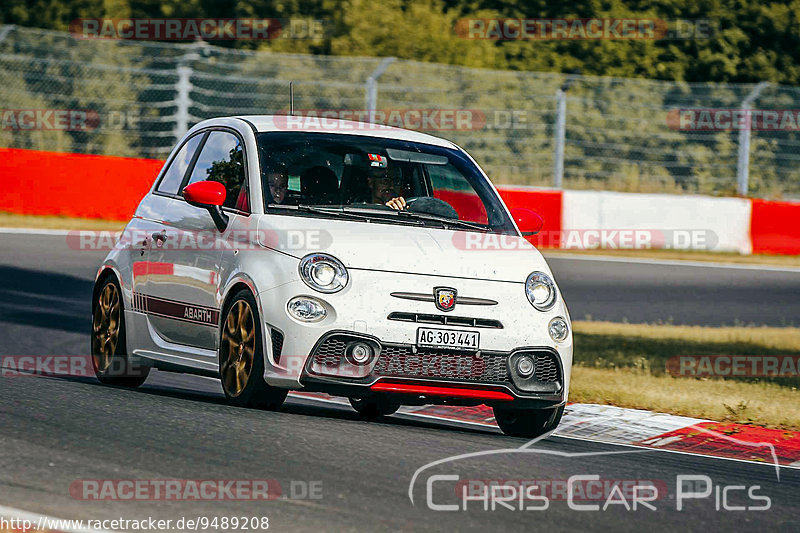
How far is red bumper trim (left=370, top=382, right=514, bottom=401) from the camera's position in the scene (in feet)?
24.1

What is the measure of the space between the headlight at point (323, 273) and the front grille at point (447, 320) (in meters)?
0.33

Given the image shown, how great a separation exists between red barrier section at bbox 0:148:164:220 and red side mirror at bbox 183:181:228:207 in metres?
13.3

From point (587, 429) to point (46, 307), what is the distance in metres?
6.83

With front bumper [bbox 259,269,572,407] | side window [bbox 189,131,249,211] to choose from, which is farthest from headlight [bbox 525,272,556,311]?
side window [bbox 189,131,249,211]

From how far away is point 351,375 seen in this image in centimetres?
732

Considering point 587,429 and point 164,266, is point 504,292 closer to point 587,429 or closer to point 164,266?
point 587,429

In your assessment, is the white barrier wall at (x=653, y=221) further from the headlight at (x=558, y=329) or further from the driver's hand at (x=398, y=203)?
the headlight at (x=558, y=329)

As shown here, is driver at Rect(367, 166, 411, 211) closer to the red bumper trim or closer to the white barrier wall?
the red bumper trim

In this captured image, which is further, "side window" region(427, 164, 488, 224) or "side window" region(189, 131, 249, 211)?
"side window" region(427, 164, 488, 224)

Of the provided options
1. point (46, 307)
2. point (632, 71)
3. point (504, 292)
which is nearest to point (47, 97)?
point (46, 307)

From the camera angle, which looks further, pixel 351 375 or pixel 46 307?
pixel 46 307

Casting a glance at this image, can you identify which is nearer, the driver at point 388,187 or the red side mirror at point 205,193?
the red side mirror at point 205,193

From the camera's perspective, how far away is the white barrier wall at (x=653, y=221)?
907 inches

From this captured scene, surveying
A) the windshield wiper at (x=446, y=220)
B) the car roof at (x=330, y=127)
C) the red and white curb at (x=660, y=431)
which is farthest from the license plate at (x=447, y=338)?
the car roof at (x=330, y=127)
